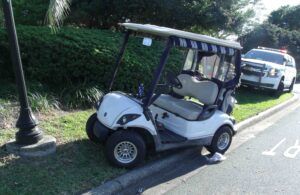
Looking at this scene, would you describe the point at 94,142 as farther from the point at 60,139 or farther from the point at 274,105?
the point at 274,105

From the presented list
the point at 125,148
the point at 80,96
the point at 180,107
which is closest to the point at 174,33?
the point at 180,107

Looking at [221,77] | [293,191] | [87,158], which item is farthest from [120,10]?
[293,191]

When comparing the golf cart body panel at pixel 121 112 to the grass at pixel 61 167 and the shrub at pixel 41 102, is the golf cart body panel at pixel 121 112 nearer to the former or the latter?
the grass at pixel 61 167

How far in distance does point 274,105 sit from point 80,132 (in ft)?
22.7

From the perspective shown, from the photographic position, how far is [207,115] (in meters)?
6.03

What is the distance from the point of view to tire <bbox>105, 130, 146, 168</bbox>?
5.10m

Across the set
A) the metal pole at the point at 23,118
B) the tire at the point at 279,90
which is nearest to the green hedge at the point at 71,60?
the metal pole at the point at 23,118

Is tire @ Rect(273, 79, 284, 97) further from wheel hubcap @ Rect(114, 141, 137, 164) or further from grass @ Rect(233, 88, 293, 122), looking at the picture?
wheel hubcap @ Rect(114, 141, 137, 164)

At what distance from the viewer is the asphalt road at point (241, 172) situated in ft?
16.5

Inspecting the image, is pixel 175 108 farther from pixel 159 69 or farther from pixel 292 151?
pixel 292 151

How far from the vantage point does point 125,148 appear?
17.1ft

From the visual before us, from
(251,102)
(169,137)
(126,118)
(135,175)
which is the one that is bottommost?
(135,175)

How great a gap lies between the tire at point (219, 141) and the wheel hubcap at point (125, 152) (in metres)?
1.53

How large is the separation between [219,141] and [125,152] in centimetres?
185
